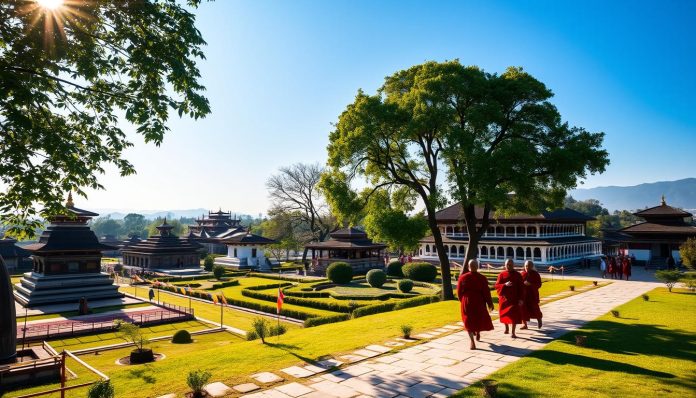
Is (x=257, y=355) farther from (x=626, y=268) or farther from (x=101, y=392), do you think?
(x=626, y=268)

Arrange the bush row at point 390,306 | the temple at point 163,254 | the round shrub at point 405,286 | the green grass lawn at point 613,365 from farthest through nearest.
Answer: the temple at point 163,254 → the round shrub at point 405,286 → the bush row at point 390,306 → the green grass lawn at point 613,365

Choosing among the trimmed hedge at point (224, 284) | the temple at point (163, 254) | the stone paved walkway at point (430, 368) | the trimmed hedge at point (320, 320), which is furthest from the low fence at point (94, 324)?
the temple at point (163, 254)

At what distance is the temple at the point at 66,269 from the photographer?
3056 centimetres

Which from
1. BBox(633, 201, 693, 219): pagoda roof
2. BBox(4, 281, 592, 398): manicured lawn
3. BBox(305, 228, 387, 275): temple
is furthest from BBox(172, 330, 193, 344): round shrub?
BBox(633, 201, 693, 219): pagoda roof

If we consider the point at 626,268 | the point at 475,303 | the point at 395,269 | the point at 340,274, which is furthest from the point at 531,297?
the point at 395,269

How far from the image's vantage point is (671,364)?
914cm

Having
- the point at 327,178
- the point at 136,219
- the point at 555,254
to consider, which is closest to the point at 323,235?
the point at 555,254

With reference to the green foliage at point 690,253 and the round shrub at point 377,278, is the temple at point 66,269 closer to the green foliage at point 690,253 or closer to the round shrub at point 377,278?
the round shrub at point 377,278

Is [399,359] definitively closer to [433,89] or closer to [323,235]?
[433,89]

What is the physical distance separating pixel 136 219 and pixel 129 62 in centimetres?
20614

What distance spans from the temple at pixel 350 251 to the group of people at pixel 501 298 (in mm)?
31180

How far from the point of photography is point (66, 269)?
31.9 m

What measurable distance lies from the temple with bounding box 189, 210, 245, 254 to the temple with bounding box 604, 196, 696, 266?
57.8m

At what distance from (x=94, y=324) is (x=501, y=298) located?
20867 mm
